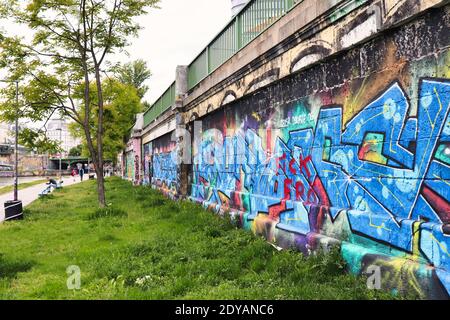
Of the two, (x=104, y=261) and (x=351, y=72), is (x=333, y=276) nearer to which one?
(x=351, y=72)

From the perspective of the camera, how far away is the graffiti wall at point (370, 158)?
4234 millimetres

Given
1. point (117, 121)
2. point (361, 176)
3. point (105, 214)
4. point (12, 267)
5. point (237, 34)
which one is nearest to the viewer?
point (361, 176)

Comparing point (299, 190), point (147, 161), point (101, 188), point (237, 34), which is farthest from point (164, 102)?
point (299, 190)

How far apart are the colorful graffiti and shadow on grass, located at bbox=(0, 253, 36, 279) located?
Result: 13.4ft

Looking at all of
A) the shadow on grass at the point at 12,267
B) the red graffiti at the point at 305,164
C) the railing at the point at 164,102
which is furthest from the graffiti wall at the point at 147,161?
the red graffiti at the point at 305,164

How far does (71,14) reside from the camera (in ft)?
48.7

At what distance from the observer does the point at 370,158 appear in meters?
5.25

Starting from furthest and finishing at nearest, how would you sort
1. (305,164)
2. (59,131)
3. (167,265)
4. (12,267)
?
(59,131), (12,267), (305,164), (167,265)

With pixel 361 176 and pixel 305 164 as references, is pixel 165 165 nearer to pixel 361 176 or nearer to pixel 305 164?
pixel 305 164

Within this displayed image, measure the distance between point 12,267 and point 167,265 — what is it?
261 cm

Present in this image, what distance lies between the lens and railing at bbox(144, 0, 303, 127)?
8.16 metres

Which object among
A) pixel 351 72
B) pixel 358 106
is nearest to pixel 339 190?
pixel 358 106

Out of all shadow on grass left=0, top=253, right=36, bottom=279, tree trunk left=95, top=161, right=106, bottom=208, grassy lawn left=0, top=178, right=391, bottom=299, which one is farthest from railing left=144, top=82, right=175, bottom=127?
shadow on grass left=0, top=253, right=36, bottom=279

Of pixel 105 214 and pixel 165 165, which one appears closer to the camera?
pixel 105 214
